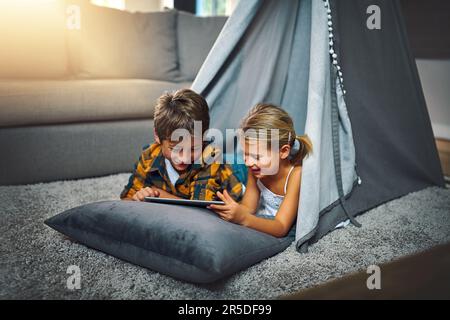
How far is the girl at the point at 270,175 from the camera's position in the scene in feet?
4.31

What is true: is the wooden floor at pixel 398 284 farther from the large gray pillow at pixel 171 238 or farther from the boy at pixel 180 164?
the boy at pixel 180 164

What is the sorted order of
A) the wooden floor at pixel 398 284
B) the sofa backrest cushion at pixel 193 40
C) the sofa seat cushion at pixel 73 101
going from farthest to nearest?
the sofa backrest cushion at pixel 193 40, the sofa seat cushion at pixel 73 101, the wooden floor at pixel 398 284

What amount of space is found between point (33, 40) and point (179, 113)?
1.15 m

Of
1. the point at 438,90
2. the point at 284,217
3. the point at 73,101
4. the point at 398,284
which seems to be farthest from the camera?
the point at 438,90

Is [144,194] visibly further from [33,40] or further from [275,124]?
[33,40]

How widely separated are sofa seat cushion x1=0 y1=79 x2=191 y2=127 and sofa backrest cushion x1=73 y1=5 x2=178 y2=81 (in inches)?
9.5

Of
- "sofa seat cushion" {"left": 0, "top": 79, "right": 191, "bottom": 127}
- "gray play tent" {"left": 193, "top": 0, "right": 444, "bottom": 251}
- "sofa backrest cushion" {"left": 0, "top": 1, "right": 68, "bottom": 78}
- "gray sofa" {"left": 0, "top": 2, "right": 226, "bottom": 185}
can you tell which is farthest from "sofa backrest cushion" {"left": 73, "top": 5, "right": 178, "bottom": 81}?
"gray play tent" {"left": 193, "top": 0, "right": 444, "bottom": 251}

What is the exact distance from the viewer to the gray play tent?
1507mm

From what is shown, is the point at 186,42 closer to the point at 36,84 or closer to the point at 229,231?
the point at 36,84

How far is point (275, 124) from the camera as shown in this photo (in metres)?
1.37

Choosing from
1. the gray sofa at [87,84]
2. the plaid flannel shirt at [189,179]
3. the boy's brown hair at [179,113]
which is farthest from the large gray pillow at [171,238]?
the gray sofa at [87,84]

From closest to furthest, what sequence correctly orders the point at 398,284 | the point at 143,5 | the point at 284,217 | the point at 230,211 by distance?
the point at 398,284
the point at 230,211
the point at 284,217
the point at 143,5

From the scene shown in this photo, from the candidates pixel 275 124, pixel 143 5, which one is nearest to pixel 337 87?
pixel 275 124

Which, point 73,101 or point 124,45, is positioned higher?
point 124,45
